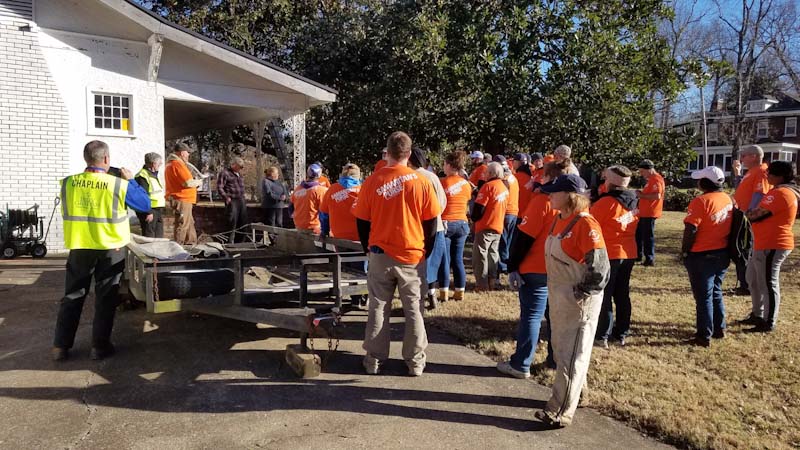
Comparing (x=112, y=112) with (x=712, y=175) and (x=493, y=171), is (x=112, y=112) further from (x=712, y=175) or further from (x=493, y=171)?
(x=712, y=175)

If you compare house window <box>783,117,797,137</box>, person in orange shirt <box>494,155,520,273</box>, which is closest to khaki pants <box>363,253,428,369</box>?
person in orange shirt <box>494,155,520,273</box>

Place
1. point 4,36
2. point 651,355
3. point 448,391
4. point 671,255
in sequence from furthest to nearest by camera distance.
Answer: point 671,255 → point 4,36 → point 651,355 → point 448,391

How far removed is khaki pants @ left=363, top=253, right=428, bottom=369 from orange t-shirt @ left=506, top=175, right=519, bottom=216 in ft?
13.6

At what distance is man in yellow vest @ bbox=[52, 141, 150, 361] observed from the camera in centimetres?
501

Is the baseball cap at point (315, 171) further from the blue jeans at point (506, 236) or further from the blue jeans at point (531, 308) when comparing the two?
the blue jeans at point (531, 308)

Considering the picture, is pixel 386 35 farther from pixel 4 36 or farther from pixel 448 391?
pixel 448 391

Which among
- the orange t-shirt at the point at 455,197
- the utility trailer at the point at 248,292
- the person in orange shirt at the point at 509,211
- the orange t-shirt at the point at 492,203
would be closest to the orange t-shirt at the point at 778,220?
the orange t-shirt at the point at 492,203

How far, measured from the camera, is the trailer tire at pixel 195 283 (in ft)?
15.3

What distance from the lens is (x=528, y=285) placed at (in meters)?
4.77

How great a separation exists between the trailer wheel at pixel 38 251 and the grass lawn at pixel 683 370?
7755mm

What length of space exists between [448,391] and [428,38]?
1063 centimetres

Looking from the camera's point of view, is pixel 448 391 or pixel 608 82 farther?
pixel 608 82

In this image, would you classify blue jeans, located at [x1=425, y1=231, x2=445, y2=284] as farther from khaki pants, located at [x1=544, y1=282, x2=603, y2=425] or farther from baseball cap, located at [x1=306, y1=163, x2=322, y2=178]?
khaki pants, located at [x1=544, y1=282, x2=603, y2=425]

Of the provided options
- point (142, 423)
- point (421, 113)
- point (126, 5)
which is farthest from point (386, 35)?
point (142, 423)
